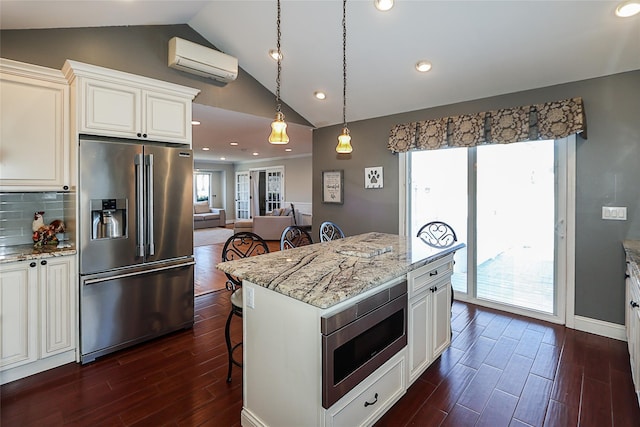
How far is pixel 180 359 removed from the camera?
260 centimetres

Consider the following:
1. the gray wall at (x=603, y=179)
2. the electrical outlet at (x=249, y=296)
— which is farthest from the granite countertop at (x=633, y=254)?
the electrical outlet at (x=249, y=296)

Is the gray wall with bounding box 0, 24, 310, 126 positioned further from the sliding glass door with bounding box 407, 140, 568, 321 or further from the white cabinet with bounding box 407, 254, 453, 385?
the white cabinet with bounding box 407, 254, 453, 385

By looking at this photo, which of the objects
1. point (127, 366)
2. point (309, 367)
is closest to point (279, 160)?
point (127, 366)

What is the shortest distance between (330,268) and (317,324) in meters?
0.49

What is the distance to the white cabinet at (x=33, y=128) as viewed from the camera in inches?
91.9

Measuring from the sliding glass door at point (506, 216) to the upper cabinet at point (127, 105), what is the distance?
3049 mm

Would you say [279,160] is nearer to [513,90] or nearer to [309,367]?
[513,90]

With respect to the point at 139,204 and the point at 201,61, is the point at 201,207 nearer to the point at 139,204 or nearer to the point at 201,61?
the point at 201,61

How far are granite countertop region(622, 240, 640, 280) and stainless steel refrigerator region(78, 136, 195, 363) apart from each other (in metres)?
3.41

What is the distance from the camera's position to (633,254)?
2.33m

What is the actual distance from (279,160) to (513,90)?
767 cm

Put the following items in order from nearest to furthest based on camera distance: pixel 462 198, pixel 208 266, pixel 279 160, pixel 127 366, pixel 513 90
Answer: pixel 127 366, pixel 513 90, pixel 462 198, pixel 208 266, pixel 279 160

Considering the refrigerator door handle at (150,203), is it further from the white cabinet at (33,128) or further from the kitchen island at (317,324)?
the kitchen island at (317,324)

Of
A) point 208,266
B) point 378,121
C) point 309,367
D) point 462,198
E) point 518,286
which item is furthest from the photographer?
point 208,266
